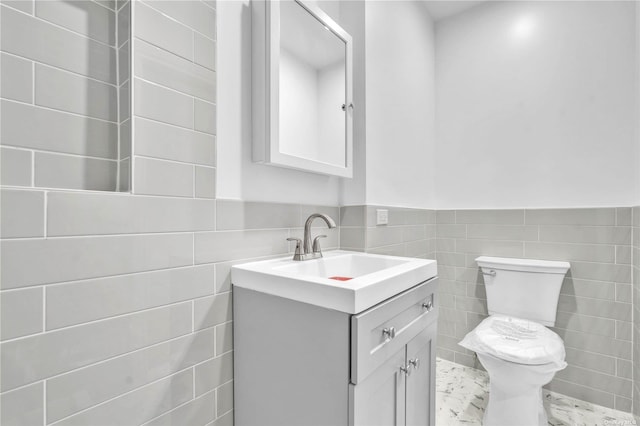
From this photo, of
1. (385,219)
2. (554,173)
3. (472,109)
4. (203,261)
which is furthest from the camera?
(472,109)

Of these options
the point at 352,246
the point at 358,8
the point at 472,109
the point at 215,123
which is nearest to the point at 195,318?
the point at 215,123

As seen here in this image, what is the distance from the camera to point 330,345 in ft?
2.80

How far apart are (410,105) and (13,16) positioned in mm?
1856

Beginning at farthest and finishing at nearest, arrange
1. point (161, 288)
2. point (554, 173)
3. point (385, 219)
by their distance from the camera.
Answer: point (554, 173), point (385, 219), point (161, 288)

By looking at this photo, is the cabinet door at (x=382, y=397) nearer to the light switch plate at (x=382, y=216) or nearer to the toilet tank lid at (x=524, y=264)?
the light switch plate at (x=382, y=216)

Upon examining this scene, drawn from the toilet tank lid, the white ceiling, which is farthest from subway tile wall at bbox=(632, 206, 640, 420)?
the white ceiling

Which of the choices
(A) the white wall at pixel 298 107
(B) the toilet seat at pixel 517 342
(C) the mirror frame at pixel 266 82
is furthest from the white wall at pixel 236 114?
(B) the toilet seat at pixel 517 342

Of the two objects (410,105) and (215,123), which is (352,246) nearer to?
(215,123)

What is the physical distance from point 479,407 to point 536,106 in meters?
1.83

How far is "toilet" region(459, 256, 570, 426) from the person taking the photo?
1369mm

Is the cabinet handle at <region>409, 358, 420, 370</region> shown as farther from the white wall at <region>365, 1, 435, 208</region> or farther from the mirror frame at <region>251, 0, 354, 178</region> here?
the mirror frame at <region>251, 0, 354, 178</region>

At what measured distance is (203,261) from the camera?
3.40 feet

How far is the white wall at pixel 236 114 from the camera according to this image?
111 centimetres

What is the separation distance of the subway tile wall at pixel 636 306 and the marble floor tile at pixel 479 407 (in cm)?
14
